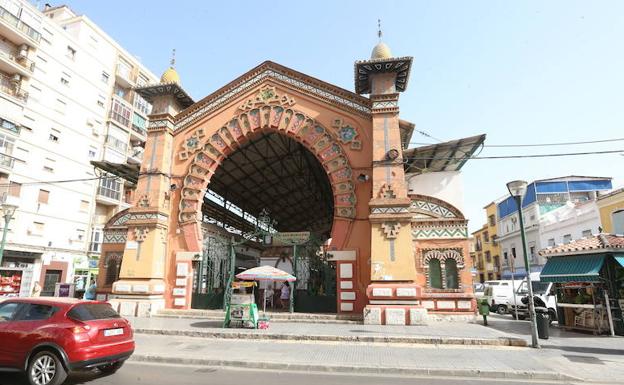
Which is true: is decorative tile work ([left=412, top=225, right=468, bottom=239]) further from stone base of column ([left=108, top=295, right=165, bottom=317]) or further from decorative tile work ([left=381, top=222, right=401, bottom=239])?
stone base of column ([left=108, top=295, right=165, bottom=317])

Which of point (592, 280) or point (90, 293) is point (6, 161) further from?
point (592, 280)

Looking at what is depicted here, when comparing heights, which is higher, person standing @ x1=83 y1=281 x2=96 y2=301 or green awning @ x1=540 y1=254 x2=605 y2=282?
green awning @ x1=540 y1=254 x2=605 y2=282

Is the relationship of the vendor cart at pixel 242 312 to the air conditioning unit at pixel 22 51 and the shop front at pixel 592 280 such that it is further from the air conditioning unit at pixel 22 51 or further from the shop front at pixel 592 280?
the air conditioning unit at pixel 22 51

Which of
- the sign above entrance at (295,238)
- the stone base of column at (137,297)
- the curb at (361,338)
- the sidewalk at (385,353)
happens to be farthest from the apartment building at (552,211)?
the stone base of column at (137,297)

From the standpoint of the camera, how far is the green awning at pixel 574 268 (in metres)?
13.7

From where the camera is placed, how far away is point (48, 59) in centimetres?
3259

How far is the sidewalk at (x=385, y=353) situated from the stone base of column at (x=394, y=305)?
1.75 feet

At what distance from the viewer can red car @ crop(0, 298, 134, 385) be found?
255 inches

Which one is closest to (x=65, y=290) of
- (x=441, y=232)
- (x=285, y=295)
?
(x=285, y=295)

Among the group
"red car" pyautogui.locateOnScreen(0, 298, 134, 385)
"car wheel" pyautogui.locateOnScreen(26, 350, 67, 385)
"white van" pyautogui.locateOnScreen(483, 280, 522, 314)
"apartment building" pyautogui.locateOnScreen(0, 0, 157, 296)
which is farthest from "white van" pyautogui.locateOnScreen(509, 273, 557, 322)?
"apartment building" pyautogui.locateOnScreen(0, 0, 157, 296)

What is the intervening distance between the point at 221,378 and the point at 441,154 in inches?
645

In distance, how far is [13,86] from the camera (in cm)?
2972

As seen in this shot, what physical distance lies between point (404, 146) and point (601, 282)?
34.3ft

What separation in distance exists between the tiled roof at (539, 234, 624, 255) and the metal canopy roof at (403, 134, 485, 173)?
556 centimetres
